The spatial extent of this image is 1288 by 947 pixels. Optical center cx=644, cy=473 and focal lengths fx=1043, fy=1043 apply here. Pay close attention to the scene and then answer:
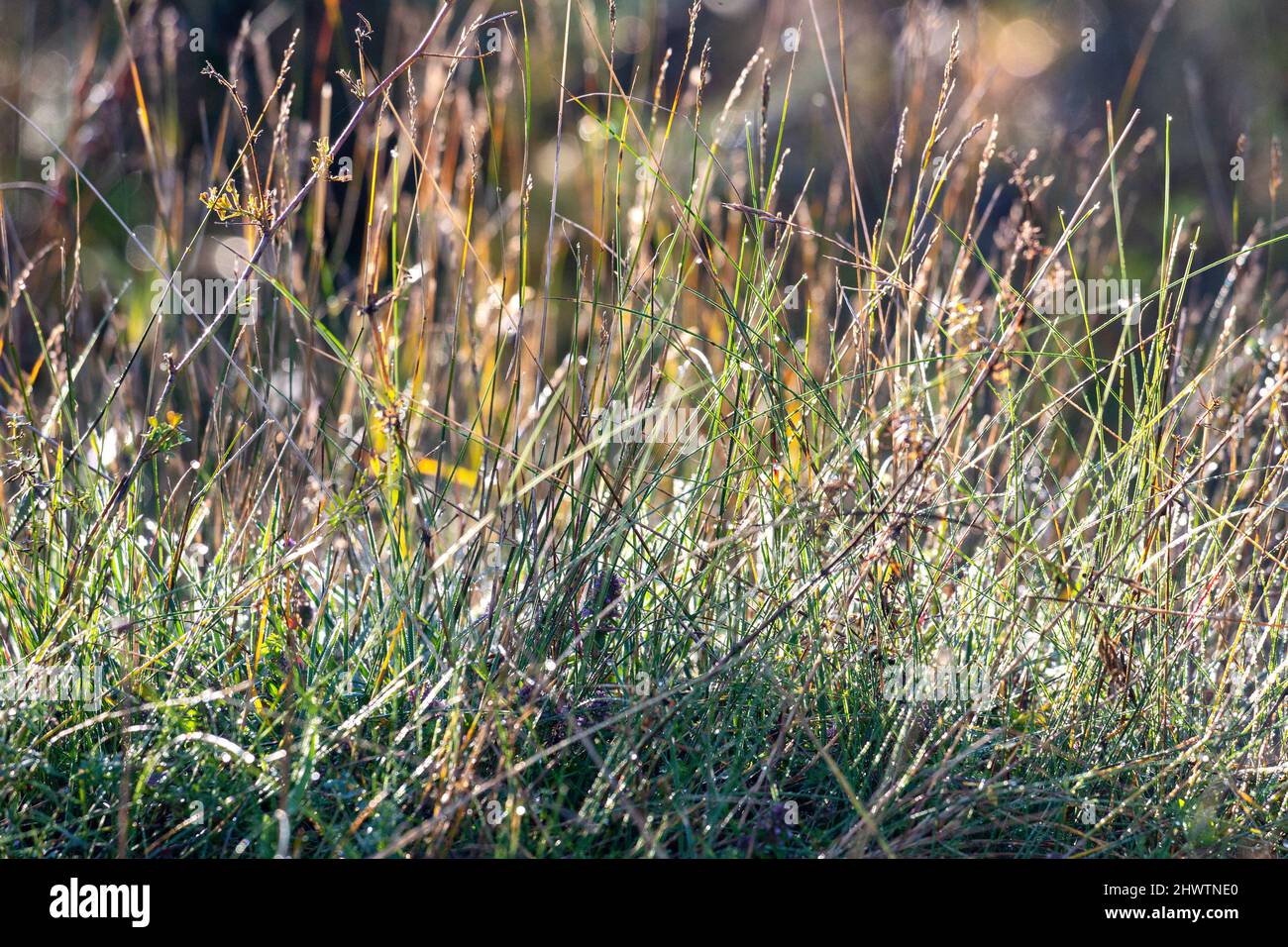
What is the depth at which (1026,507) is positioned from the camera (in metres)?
1.36

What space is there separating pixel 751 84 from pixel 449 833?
508cm

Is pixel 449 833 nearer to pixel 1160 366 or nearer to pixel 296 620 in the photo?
pixel 296 620

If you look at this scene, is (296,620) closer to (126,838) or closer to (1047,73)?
(126,838)

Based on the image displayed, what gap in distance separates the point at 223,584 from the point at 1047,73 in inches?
233

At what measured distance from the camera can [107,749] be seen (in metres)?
1.18

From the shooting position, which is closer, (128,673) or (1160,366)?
(128,673)

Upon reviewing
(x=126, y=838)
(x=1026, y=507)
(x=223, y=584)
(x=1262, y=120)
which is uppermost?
(x=1262, y=120)

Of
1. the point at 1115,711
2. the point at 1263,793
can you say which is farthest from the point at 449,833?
the point at 1263,793

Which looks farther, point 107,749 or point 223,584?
point 223,584

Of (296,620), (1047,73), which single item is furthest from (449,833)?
(1047,73)

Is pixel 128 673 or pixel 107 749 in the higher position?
pixel 128 673

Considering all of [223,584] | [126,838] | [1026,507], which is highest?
[1026,507]

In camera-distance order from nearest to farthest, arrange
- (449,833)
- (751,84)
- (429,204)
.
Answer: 1. (449,833)
2. (429,204)
3. (751,84)

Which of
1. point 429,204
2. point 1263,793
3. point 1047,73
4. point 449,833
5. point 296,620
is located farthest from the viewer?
point 1047,73
